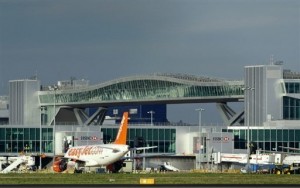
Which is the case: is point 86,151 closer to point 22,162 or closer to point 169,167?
point 22,162

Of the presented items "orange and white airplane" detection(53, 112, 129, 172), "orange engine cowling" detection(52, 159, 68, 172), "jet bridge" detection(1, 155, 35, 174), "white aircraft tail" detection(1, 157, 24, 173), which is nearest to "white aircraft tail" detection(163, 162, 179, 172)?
"orange and white airplane" detection(53, 112, 129, 172)

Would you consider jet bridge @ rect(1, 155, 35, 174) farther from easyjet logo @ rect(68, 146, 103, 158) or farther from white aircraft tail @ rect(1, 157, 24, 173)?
easyjet logo @ rect(68, 146, 103, 158)

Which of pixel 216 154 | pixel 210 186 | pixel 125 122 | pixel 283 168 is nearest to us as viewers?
pixel 210 186

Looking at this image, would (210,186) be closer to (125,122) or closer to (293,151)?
(125,122)

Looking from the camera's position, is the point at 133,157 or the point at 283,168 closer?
the point at 283,168

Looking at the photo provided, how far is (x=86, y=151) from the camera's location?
16112 cm

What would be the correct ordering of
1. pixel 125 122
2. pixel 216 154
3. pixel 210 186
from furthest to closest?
pixel 216 154 < pixel 125 122 < pixel 210 186

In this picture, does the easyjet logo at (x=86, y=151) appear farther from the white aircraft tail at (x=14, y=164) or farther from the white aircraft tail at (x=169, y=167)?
the white aircraft tail at (x=169, y=167)

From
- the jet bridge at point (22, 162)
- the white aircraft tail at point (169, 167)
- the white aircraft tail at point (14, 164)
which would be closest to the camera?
the white aircraft tail at point (14, 164)

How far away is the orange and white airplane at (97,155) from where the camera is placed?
156 meters

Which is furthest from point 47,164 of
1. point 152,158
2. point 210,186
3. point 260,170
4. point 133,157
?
point 210,186

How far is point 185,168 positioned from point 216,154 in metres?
11.4

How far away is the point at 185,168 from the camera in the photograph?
653ft

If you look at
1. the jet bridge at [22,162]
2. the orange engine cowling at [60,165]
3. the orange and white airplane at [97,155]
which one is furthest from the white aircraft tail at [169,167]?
the orange engine cowling at [60,165]
